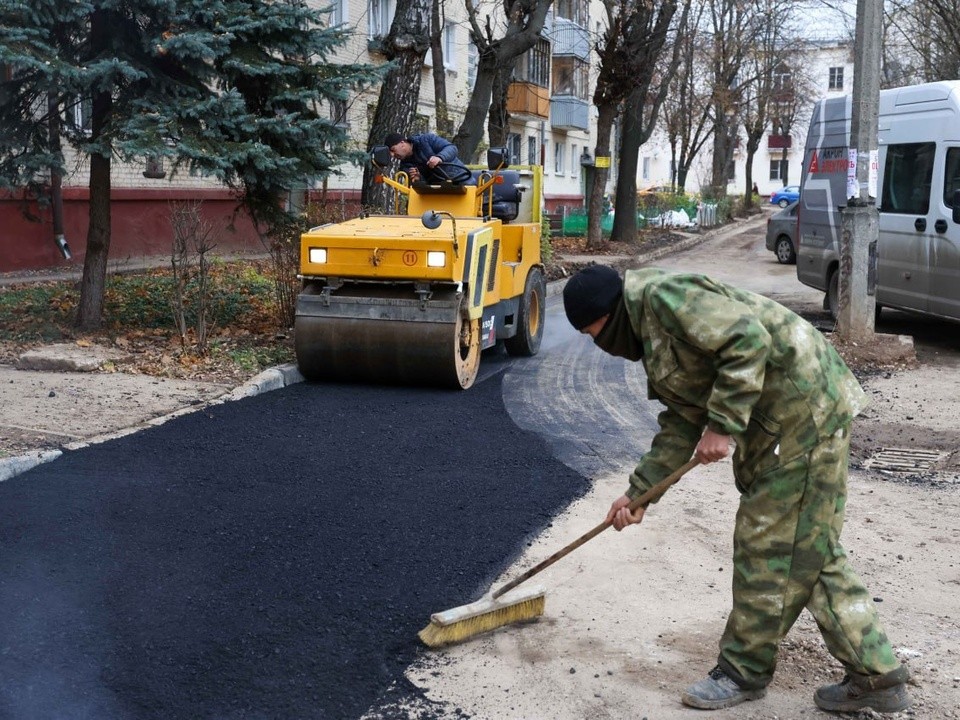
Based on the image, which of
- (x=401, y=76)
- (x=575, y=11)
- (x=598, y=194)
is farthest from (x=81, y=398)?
(x=575, y=11)

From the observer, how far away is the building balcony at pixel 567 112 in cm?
4312

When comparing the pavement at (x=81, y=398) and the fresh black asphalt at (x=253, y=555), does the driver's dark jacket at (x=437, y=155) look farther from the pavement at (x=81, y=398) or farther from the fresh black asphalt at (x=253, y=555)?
the fresh black asphalt at (x=253, y=555)

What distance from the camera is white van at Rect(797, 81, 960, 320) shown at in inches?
439

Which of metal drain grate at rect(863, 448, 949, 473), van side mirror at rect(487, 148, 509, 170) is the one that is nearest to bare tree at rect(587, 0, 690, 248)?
van side mirror at rect(487, 148, 509, 170)

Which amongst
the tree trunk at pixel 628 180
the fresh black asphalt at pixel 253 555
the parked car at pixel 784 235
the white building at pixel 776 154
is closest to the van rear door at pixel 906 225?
the fresh black asphalt at pixel 253 555

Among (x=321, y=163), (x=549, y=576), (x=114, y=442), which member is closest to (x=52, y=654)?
(x=549, y=576)

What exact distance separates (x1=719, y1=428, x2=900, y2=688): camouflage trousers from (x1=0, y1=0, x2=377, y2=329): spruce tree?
24.1 feet

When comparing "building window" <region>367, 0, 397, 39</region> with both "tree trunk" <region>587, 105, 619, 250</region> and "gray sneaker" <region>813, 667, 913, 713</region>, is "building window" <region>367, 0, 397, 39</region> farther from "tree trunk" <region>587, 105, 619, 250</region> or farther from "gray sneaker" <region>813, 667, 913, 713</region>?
"gray sneaker" <region>813, 667, 913, 713</region>

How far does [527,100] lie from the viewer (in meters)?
38.2

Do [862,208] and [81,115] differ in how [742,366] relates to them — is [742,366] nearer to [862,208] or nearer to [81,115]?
[862,208]

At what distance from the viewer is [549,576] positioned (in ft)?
16.8

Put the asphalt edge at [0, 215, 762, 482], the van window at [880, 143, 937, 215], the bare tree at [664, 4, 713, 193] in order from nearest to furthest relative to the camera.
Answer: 1. the asphalt edge at [0, 215, 762, 482]
2. the van window at [880, 143, 937, 215]
3. the bare tree at [664, 4, 713, 193]

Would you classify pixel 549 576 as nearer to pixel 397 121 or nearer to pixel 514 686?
pixel 514 686

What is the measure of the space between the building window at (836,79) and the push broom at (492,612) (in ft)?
268
